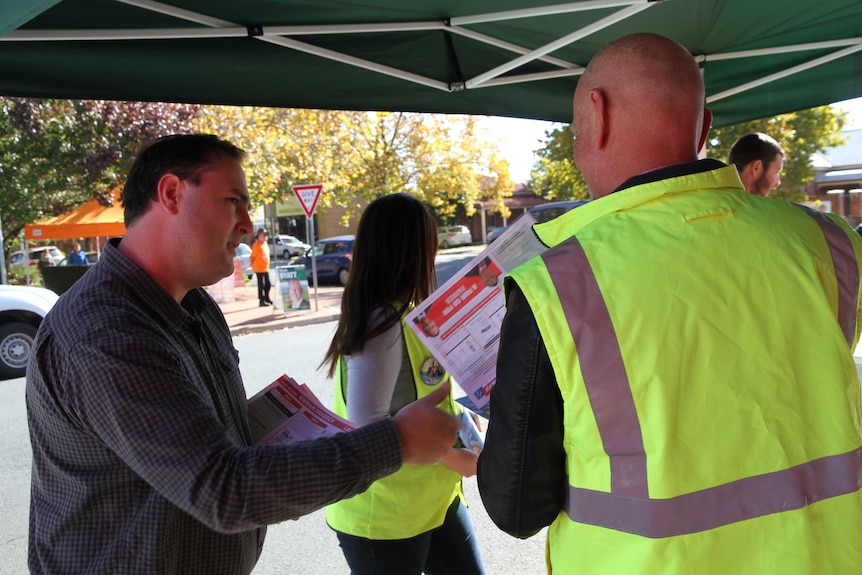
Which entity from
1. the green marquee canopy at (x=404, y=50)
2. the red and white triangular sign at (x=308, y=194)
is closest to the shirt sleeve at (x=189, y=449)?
the green marquee canopy at (x=404, y=50)

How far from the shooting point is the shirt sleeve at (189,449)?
1.14 metres

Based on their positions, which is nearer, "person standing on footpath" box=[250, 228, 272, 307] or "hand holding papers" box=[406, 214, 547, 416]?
"hand holding papers" box=[406, 214, 547, 416]

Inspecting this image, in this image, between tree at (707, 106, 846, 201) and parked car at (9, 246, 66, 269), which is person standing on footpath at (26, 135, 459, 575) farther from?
parked car at (9, 246, 66, 269)

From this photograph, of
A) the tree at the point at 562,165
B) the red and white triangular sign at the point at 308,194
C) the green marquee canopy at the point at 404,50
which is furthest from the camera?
the tree at the point at 562,165

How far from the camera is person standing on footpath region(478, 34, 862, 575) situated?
1.04 metres

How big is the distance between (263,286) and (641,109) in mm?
15375

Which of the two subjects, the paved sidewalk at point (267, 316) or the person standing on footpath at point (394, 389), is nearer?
the person standing on footpath at point (394, 389)

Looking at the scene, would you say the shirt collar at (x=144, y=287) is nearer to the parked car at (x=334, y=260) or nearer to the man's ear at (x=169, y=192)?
the man's ear at (x=169, y=192)

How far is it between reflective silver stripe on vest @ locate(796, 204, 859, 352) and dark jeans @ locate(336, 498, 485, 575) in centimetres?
143

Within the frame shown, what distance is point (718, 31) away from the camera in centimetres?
317

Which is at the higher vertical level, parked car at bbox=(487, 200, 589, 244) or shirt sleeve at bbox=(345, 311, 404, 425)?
parked car at bbox=(487, 200, 589, 244)

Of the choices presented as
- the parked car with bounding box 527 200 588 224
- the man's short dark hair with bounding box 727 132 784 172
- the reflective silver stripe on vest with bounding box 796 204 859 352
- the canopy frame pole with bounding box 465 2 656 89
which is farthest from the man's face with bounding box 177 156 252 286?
the man's short dark hair with bounding box 727 132 784 172

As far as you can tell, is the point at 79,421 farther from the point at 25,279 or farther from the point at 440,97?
the point at 25,279

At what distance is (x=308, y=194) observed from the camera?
41.8 feet
